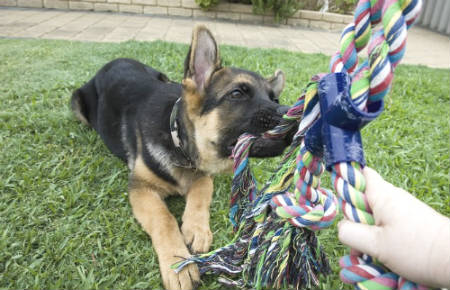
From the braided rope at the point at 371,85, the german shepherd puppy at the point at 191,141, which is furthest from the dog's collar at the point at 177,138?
the braided rope at the point at 371,85

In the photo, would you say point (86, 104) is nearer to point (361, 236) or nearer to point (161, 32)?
point (361, 236)

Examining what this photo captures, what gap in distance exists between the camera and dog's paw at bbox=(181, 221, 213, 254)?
2263mm

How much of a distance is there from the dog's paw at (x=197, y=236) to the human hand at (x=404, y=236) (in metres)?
1.42

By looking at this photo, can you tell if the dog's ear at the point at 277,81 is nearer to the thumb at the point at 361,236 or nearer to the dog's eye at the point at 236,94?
the dog's eye at the point at 236,94

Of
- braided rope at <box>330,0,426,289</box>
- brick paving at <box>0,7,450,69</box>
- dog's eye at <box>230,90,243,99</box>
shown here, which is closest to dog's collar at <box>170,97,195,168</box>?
dog's eye at <box>230,90,243,99</box>

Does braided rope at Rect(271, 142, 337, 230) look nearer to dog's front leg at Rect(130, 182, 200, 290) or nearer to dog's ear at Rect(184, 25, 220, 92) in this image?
dog's front leg at Rect(130, 182, 200, 290)

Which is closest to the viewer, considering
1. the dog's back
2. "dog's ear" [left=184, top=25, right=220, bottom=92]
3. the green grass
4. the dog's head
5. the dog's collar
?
the green grass

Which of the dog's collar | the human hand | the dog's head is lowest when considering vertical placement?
the dog's collar

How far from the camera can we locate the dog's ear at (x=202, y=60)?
253 cm

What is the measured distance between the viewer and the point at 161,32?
985 centimetres

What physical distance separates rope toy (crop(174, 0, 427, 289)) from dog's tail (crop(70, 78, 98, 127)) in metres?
2.76

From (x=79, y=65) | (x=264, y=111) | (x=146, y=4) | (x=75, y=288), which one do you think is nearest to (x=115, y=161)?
(x=75, y=288)

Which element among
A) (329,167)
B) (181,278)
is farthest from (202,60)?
(329,167)

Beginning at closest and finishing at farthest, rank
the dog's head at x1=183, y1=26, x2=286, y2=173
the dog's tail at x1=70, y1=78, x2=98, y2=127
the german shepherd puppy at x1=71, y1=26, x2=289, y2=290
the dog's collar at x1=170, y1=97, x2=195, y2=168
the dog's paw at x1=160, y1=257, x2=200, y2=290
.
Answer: the dog's paw at x1=160, y1=257, x2=200, y2=290 → the german shepherd puppy at x1=71, y1=26, x2=289, y2=290 → the dog's head at x1=183, y1=26, x2=286, y2=173 → the dog's collar at x1=170, y1=97, x2=195, y2=168 → the dog's tail at x1=70, y1=78, x2=98, y2=127
